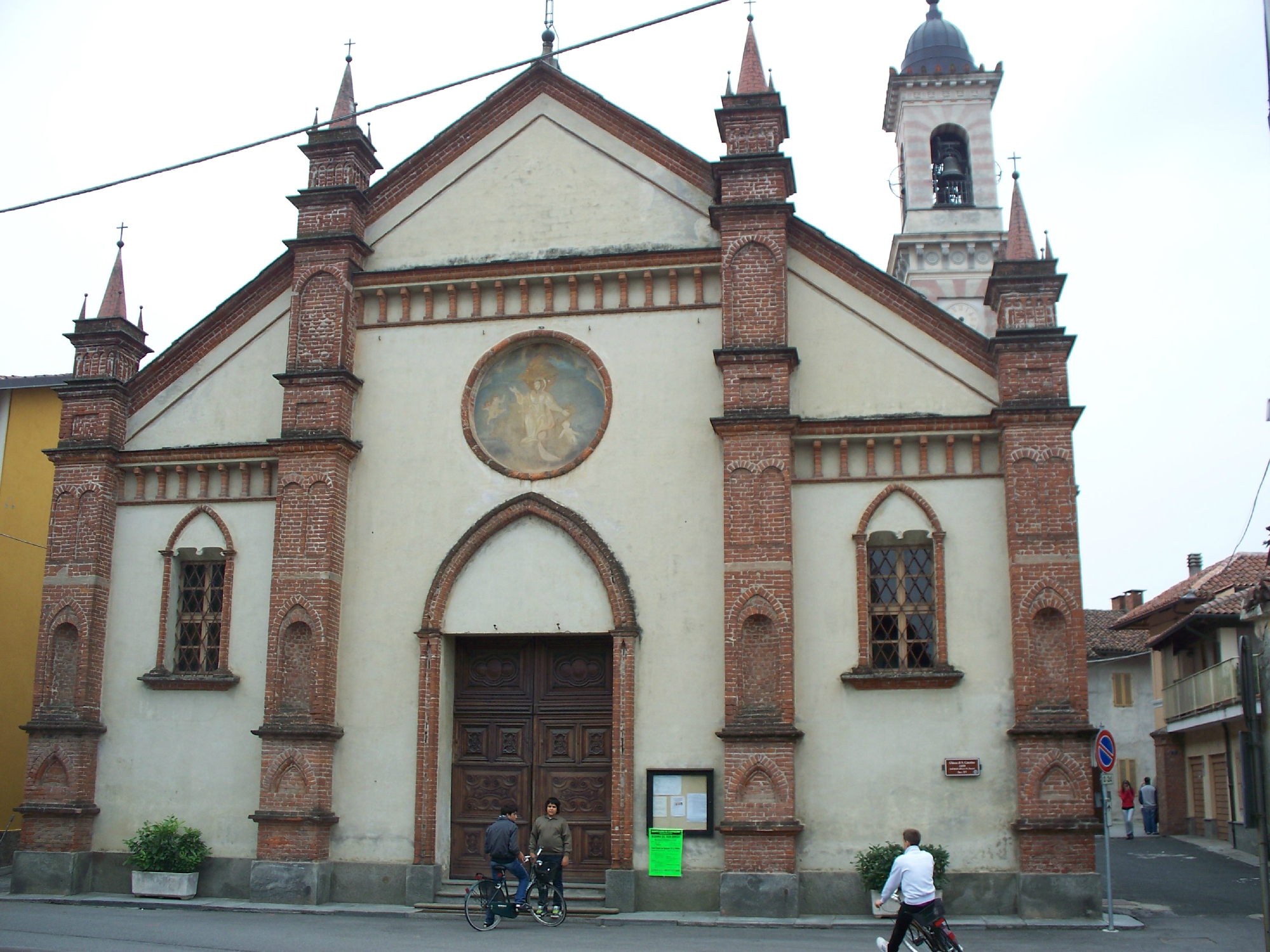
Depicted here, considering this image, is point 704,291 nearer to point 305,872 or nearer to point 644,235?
point 644,235

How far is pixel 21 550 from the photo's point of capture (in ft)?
85.0

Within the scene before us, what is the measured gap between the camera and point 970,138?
3381 centimetres

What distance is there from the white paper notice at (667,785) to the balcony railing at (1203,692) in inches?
625

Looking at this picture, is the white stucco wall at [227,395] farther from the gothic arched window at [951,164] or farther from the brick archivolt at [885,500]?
the gothic arched window at [951,164]

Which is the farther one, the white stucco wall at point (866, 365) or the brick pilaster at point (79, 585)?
the brick pilaster at point (79, 585)

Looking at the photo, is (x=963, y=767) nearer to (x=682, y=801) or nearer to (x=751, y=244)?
(x=682, y=801)

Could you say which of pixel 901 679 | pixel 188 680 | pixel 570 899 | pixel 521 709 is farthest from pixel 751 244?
pixel 188 680

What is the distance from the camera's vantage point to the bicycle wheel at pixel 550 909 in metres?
15.3

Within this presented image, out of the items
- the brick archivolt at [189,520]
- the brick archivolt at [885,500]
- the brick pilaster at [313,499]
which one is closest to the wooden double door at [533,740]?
the brick pilaster at [313,499]

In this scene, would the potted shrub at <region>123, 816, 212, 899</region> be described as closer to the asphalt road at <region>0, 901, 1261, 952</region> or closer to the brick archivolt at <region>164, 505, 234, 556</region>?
the asphalt road at <region>0, 901, 1261, 952</region>

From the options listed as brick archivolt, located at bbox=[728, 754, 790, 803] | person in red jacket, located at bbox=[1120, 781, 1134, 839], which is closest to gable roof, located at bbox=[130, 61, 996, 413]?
brick archivolt, located at bbox=[728, 754, 790, 803]

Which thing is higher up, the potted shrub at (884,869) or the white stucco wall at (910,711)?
the white stucco wall at (910,711)

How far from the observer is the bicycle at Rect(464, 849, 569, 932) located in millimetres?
14961

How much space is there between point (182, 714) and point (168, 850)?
6.66 ft
